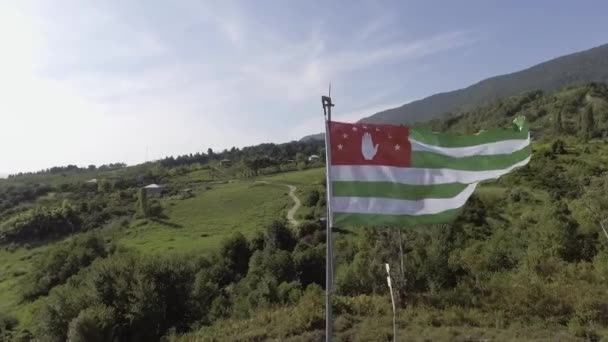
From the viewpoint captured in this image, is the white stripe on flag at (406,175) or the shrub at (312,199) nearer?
Answer: the white stripe on flag at (406,175)

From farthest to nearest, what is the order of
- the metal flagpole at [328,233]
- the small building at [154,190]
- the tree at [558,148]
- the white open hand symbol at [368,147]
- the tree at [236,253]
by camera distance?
the small building at [154,190] < the tree at [558,148] < the tree at [236,253] < the white open hand symbol at [368,147] < the metal flagpole at [328,233]

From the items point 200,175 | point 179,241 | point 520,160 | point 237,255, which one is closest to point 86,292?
point 520,160

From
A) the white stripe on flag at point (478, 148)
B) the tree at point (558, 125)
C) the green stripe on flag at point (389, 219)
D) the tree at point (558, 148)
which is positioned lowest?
the tree at point (558, 148)

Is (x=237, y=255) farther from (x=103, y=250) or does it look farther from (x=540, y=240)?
(x=540, y=240)

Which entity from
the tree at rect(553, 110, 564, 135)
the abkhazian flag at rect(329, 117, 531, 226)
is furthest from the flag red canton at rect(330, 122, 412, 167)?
the tree at rect(553, 110, 564, 135)

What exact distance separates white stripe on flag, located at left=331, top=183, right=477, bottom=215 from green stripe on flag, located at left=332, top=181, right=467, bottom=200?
54 millimetres

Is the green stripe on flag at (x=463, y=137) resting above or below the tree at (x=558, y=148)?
above

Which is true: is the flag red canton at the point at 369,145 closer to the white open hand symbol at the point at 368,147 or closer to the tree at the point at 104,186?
the white open hand symbol at the point at 368,147

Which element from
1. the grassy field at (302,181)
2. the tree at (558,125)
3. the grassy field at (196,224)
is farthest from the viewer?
the tree at (558,125)

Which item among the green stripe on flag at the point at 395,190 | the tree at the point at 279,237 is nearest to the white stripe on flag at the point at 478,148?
the green stripe on flag at the point at 395,190

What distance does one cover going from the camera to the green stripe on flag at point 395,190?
659cm

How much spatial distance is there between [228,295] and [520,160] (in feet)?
101

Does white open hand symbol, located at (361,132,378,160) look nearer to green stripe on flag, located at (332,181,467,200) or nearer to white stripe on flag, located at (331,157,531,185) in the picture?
white stripe on flag, located at (331,157,531,185)

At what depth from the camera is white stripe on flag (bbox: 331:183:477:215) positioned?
21.5 feet
